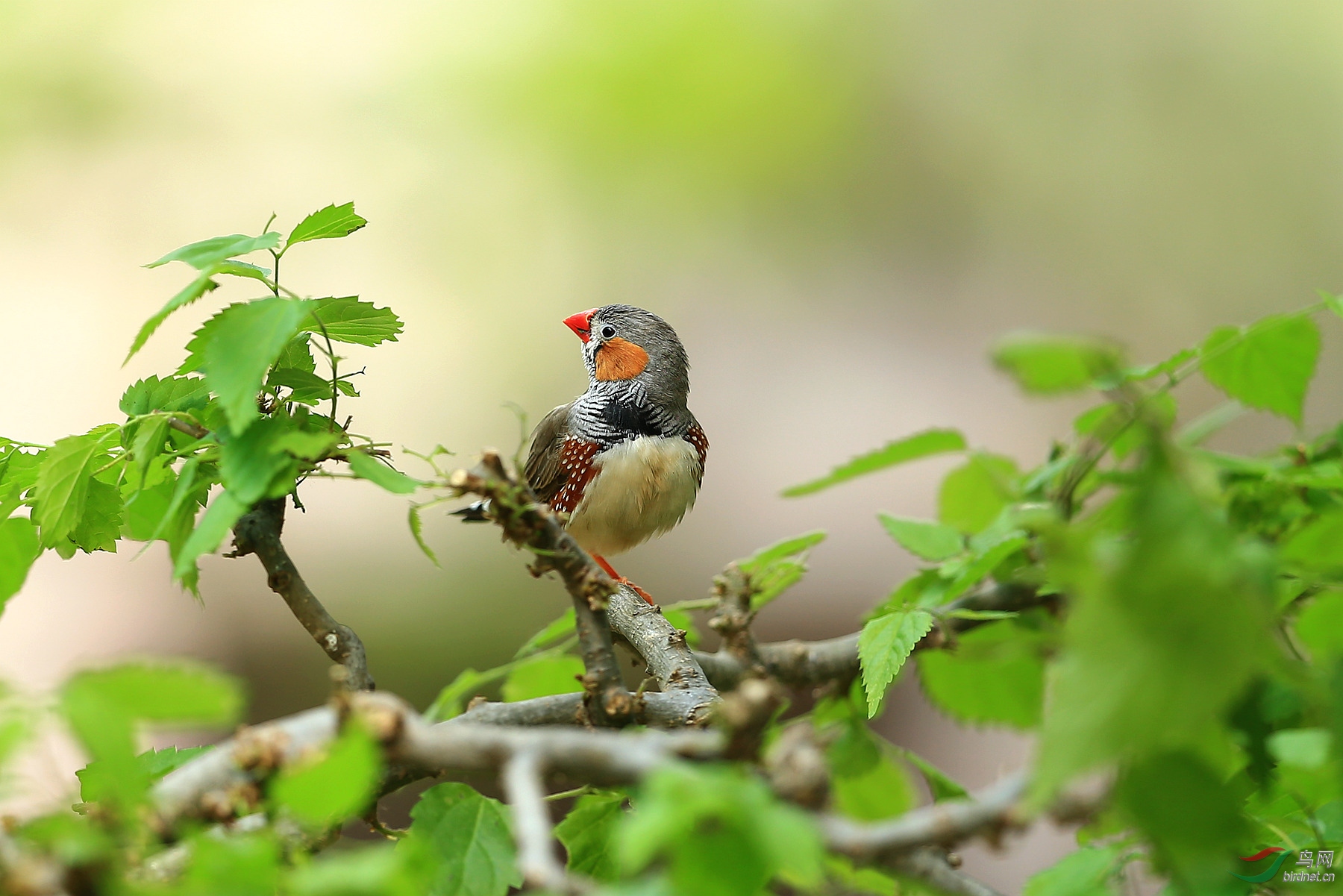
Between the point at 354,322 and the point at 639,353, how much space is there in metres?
0.48

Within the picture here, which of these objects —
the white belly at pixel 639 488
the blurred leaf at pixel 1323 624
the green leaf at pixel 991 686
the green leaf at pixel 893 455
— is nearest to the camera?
the blurred leaf at pixel 1323 624

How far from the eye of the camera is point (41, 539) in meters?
0.52

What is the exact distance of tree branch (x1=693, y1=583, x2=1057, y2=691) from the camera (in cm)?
69

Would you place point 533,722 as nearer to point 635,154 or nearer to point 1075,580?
point 1075,580

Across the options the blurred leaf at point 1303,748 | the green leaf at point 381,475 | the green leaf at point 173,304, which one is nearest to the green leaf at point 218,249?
the green leaf at point 173,304

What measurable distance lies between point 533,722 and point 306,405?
0.71ft

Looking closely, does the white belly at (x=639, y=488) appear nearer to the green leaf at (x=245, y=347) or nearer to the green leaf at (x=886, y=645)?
the green leaf at (x=886, y=645)

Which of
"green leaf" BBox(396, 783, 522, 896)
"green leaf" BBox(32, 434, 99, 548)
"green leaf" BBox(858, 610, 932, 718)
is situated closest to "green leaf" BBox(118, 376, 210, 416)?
"green leaf" BBox(32, 434, 99, 548)

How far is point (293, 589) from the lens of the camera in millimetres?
592

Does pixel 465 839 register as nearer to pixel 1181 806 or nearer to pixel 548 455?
pixel 1181 806

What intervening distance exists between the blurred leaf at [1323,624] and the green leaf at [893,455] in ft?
0.90

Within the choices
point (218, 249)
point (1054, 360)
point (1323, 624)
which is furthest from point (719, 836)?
point (218, 249)

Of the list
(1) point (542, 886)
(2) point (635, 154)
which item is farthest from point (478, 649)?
(1) point (542, 886)

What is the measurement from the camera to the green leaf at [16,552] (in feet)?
1.56
